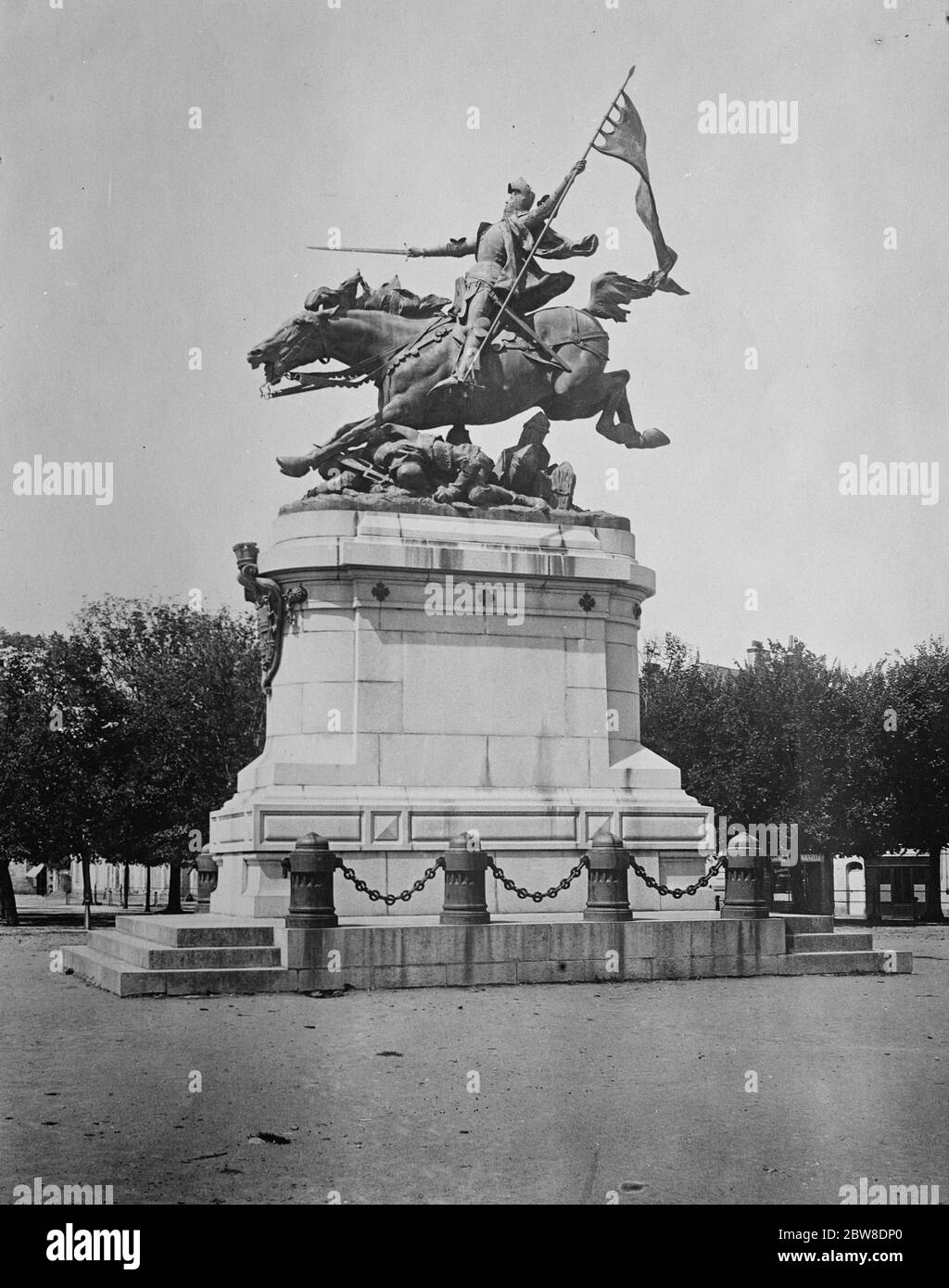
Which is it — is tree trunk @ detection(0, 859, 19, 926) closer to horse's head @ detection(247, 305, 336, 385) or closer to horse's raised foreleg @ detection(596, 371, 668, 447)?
horse's head @ detection(247, 305, 336, 385)

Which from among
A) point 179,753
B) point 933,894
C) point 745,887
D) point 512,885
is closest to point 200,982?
point 512,885

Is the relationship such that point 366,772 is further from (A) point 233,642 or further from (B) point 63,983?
(A) point 233,642

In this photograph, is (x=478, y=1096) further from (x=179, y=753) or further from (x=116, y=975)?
(x=179, y=753)

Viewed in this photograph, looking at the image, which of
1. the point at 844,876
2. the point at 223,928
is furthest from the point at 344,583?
the point at 844,876

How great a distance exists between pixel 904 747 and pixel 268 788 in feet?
99.7

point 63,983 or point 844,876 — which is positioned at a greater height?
point 63,983

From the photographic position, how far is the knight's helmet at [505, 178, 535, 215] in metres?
20.3

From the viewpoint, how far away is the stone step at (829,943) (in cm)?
1620

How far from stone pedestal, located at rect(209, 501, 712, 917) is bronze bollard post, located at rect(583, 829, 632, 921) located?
1.80 metres

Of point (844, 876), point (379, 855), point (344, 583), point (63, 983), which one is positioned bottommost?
point (844, 876)

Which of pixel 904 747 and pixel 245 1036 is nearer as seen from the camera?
pixel 245 1036

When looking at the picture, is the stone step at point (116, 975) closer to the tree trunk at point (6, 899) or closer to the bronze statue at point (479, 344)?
the bronze statue at point (479, 344)
